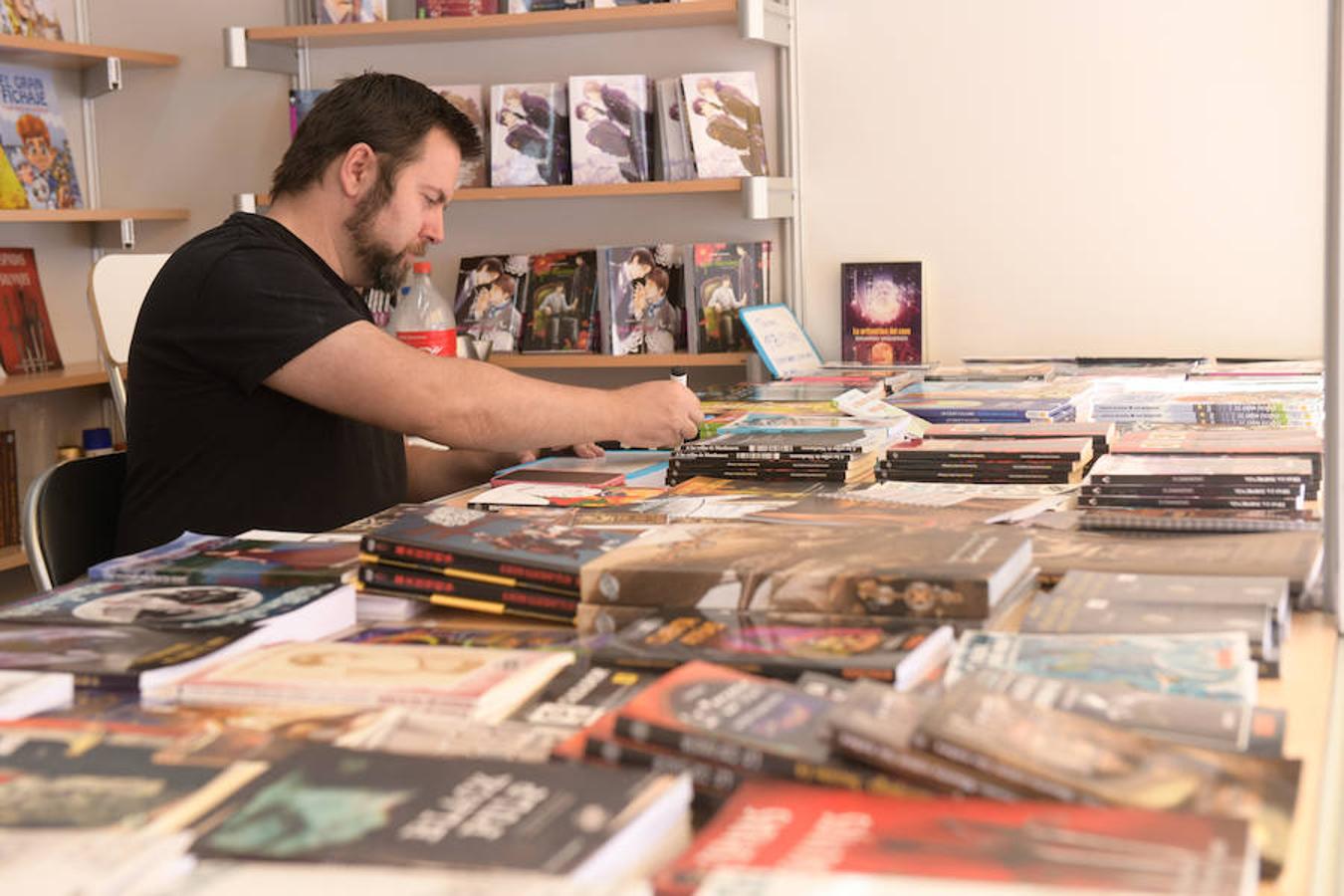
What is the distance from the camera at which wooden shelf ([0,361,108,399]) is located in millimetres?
A: 3373

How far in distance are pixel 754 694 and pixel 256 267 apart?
1.40 metres

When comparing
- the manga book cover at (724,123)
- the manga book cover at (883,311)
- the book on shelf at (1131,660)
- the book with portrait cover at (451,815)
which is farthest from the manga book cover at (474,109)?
the book with portrait cover at (451,815)

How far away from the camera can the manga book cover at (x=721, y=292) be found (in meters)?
3.33

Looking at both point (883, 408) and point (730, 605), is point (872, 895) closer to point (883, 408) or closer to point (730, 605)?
point (730, 605)

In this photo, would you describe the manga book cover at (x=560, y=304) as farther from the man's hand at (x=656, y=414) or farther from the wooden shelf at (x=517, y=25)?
the man's hand at (x=656, y=414)

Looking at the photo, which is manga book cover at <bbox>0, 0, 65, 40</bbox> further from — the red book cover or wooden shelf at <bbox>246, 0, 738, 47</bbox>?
the red book cover

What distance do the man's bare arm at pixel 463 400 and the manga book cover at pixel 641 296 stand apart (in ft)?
3.86

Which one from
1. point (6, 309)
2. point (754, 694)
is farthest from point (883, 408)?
point (6, 309)

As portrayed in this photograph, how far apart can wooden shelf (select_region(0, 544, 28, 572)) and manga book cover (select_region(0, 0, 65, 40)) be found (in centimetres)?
117

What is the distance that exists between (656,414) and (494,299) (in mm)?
1424

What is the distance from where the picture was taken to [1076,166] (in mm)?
3166

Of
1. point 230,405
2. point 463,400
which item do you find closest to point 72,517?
point 230,405

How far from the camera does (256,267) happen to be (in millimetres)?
2150

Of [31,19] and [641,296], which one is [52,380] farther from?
[641,296]
